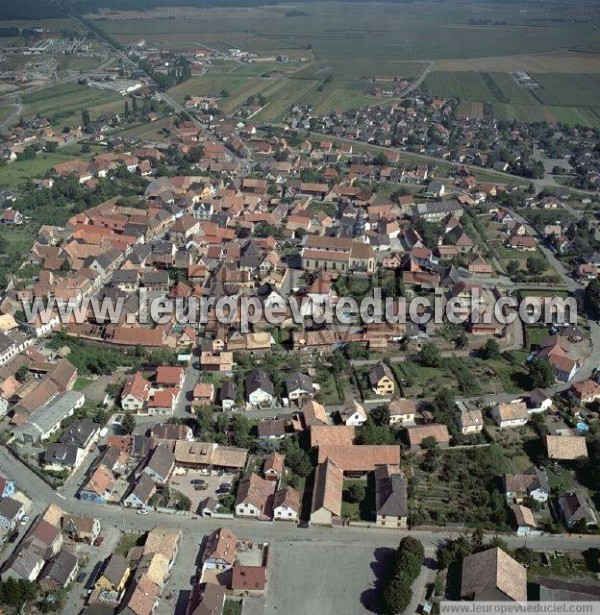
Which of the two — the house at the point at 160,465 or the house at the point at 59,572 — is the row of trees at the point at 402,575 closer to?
the house at the point at 160,465

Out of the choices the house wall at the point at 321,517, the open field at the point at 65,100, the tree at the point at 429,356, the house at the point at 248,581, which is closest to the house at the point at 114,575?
the house at the point at 248,581

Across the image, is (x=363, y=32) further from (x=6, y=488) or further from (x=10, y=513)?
(x=10, y=513)

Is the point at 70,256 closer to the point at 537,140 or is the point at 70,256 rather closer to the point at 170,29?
the point at 537,140

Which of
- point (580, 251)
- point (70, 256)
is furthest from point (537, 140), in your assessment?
point (70, 256)

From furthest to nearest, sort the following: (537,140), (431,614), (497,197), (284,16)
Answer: (284,16) < (537,140) < (497,197) < (431,614)

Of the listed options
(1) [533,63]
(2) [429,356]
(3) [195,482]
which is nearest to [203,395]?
(3) [195,482]
